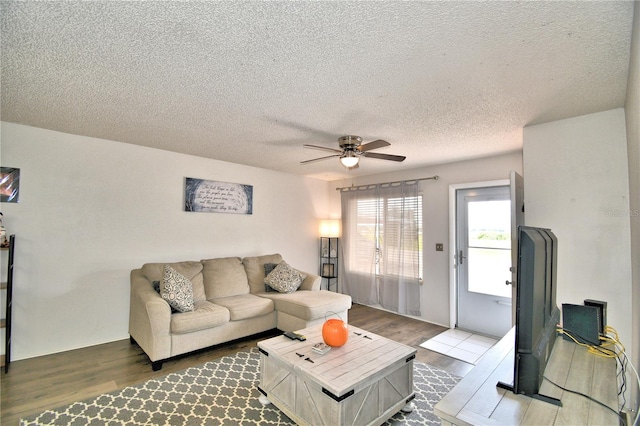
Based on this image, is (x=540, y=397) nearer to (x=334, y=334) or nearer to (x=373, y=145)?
(x=334, y=334)

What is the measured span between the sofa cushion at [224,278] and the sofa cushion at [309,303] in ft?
1.14

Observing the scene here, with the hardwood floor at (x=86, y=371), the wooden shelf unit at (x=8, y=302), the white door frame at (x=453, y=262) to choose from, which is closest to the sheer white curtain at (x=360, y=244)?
the white door frame at (x=453, y=262)

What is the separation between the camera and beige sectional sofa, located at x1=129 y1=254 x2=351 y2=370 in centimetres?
284

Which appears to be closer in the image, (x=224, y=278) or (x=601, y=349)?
(x=601, y=349)

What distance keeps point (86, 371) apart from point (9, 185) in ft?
6.46

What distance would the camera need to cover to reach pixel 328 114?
2.51 m

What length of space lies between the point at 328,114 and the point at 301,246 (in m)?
3.26

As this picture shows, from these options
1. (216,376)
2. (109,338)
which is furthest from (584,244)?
(109,338)

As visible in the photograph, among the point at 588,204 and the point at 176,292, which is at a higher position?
the point at 588,204

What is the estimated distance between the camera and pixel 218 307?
3289 millimetres

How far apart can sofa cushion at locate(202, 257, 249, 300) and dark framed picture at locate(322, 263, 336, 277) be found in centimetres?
184

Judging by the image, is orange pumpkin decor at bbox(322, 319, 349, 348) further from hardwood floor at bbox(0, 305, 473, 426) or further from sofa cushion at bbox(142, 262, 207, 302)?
sofa cushion at bbox(142, 262, 207, 302)

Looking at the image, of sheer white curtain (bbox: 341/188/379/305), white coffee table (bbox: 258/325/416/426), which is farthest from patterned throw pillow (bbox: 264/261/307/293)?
white coffee table (bbox: 258/325/416/426)

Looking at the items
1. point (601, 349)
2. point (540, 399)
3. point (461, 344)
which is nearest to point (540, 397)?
point (540, 399)
